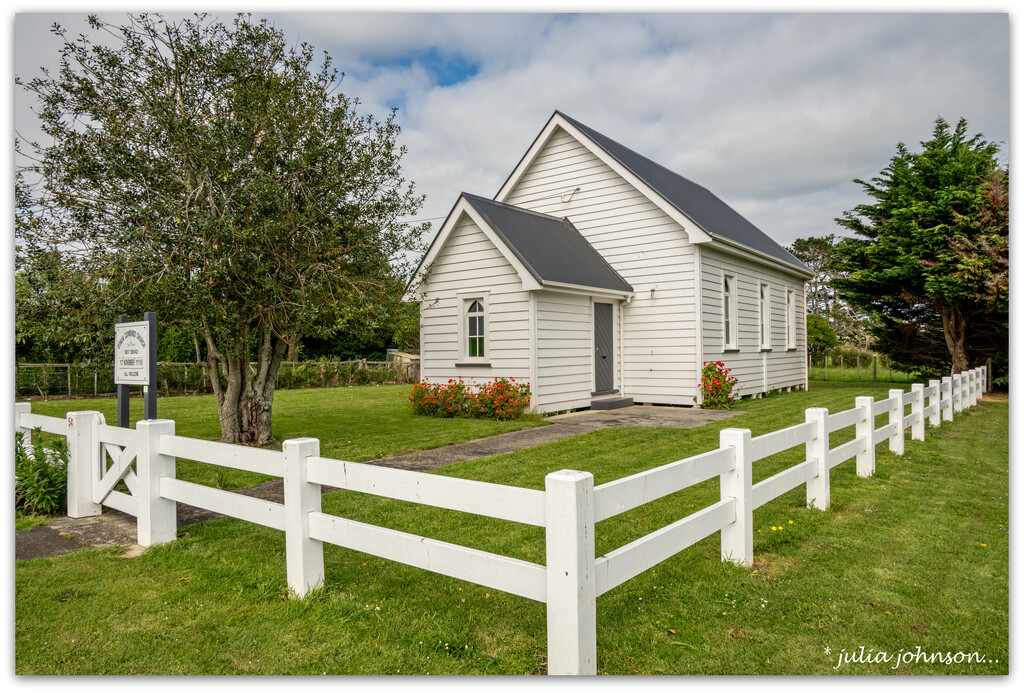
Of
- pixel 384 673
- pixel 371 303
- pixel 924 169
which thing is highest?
pixel 924 169

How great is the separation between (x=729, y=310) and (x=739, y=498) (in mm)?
13311

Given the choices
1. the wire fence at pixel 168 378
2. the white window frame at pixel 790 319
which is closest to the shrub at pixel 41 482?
the wire fence at pixel 168 378

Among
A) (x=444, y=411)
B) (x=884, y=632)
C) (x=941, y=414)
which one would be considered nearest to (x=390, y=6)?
(x=884, y=632)

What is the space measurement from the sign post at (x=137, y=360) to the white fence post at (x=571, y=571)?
14.8ft

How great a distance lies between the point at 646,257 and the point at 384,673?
13609mm

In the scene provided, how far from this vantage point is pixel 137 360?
595cm

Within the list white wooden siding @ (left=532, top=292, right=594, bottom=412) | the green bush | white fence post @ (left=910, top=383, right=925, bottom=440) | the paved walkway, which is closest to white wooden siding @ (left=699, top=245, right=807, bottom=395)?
the paved walkway

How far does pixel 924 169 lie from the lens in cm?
2048

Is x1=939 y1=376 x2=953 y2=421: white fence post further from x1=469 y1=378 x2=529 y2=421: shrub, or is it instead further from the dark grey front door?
x1=469 y1=378 x2=529 y2=421: shrub

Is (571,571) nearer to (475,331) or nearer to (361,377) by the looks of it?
(475,331)

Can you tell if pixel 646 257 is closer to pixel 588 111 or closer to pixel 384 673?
Answer: pixel 588 111

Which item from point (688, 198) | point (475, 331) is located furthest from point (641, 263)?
point (475, 331)

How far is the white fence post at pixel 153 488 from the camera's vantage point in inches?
188

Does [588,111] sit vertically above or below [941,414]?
above
